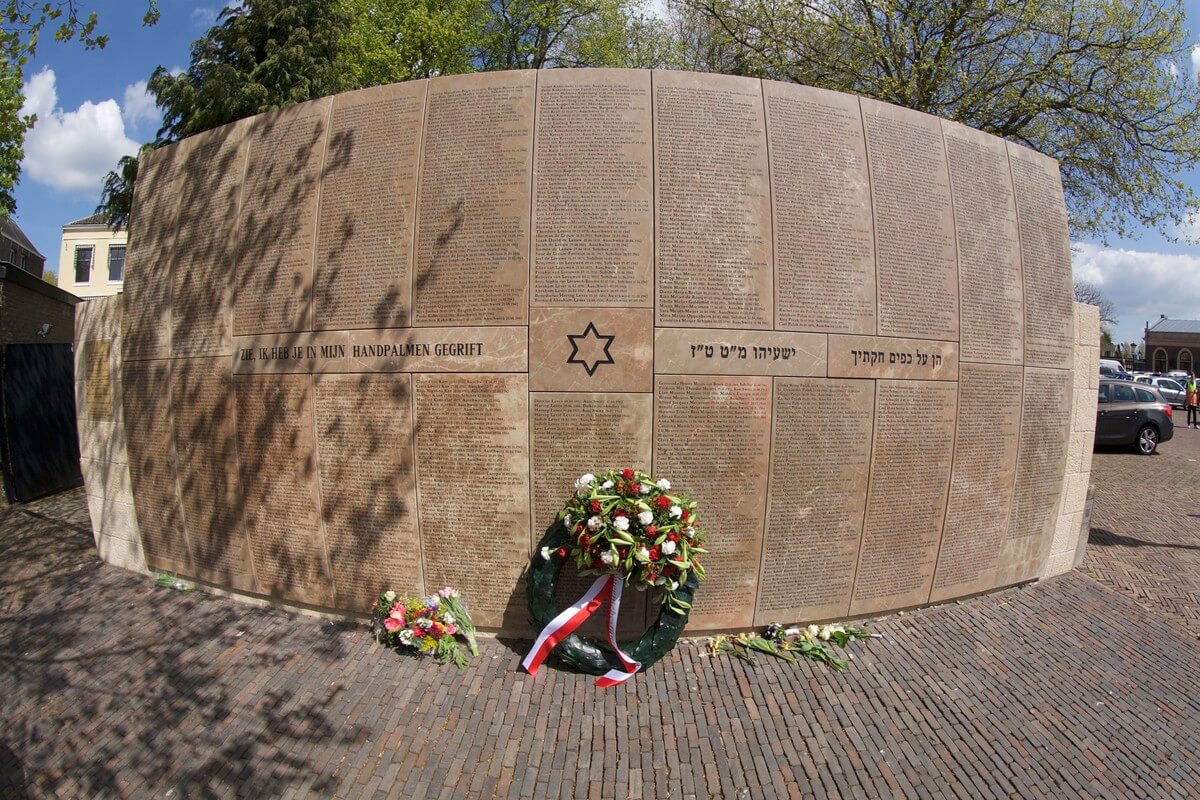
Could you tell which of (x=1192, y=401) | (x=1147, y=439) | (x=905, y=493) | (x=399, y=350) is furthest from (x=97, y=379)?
(x=1192, y=401)

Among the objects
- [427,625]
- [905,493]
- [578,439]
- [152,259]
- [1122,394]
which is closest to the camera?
[427,625]

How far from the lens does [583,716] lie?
4.20 meters

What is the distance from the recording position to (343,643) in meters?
5.07

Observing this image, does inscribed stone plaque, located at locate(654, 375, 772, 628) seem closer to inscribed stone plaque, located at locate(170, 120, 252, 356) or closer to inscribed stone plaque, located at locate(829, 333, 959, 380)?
inscribed stone plaque, located at locate(829, 333, 959, 380)

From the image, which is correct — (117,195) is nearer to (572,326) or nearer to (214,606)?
(214,606)

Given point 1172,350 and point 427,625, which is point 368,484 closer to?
point 427,625

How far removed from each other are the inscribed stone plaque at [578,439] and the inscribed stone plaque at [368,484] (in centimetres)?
116

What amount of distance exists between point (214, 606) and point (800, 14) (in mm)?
16088

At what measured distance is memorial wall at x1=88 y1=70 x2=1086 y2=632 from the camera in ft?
16.4

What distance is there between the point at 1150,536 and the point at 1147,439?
28.8 ft

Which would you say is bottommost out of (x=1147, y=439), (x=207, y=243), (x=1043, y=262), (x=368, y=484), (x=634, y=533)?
(x=1147, y=439)

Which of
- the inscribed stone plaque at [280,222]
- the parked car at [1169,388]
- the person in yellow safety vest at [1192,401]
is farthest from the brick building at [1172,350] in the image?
the inscribed stone plaque at [280,222]

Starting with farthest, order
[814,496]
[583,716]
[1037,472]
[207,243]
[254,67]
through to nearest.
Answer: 1. [254,67]
2. [1037,472]
3. [207,243]
4. [814,496]
5. [583,716]

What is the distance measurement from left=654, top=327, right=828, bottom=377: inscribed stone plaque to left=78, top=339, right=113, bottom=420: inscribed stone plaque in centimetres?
625
